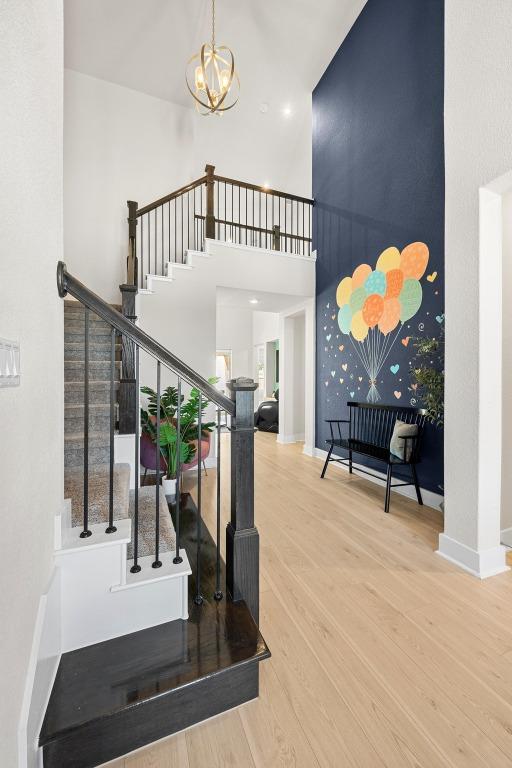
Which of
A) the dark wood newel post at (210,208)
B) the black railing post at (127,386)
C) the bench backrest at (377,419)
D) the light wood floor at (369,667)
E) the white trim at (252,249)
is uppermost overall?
the dark wood newel post at (210,208)

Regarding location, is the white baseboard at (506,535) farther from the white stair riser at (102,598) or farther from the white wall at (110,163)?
the white wall at (110,163)

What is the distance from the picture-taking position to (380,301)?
377 cm

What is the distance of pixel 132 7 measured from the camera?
4.27 meters

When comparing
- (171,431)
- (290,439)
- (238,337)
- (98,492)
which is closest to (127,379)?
(171,431)

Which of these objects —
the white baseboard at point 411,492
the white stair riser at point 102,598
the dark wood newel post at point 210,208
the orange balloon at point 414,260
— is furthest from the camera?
the dark wood newel post at point 210,208

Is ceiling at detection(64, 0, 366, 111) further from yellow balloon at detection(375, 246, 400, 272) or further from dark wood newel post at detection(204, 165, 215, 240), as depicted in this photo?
yellow balloon at detection(375, 246, 400, 272)

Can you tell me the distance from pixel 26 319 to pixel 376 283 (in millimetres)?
3665

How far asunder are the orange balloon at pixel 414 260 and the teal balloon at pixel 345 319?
97cm

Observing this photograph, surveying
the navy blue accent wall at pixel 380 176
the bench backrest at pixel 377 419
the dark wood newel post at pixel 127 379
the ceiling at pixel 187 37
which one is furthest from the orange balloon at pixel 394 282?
the ceiling at pixel 187 37

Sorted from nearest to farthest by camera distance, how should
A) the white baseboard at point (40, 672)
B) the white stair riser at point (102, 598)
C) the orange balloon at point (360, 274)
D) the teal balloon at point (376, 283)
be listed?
the white baseboard at point (40, 672) < the white stair riser at point (102, 598) < the teal balloon at point (376, 283) < the orange balloon at point (360, 274)

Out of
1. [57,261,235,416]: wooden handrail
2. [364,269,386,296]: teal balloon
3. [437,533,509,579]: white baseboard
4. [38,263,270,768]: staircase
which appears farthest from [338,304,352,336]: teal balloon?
[57,261,235,416]: wooden handrail

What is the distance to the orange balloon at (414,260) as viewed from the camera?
3207mm

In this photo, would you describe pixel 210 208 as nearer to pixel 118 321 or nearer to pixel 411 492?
pixel 118 321

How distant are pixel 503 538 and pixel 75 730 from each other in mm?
2723
